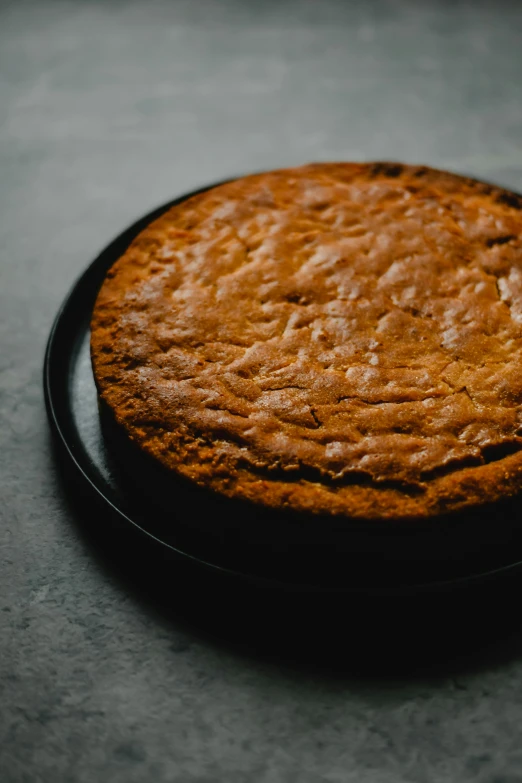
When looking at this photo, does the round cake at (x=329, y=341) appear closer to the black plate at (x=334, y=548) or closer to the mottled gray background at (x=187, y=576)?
the black plate at (x=334, y=548)

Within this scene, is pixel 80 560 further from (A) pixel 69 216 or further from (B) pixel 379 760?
(A) pixel 69 216

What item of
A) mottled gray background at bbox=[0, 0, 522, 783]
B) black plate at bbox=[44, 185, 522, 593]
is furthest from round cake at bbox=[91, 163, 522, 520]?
mottled gray background at bbox=[0, 0, 522, 783]

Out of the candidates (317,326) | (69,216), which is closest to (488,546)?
(317,326)

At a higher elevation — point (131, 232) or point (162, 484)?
point (131, 232)

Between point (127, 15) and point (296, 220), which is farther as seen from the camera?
point (127, 15)

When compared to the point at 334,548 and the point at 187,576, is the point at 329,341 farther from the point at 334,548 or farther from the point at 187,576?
the point at 187,576

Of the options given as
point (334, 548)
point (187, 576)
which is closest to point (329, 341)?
point (334, 548)
